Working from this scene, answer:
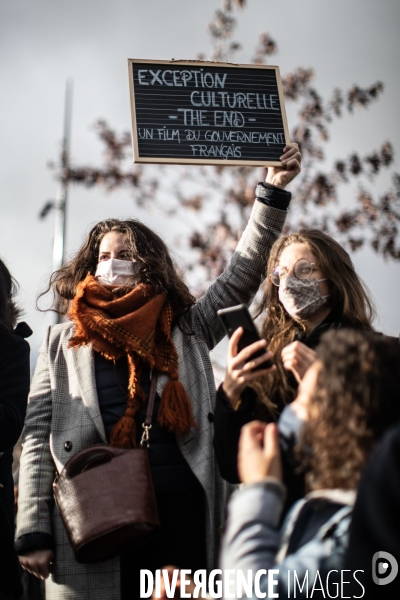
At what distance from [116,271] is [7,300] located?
0.80 metres

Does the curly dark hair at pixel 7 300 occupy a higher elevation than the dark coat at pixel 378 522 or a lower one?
higher

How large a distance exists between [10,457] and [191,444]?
41.8 inches

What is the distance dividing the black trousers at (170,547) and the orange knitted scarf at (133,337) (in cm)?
30

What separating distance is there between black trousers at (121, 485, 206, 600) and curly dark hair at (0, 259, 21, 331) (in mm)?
1406

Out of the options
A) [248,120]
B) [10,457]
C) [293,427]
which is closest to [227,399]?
[293,427]

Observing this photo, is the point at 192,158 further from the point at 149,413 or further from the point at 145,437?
the point at 145,437

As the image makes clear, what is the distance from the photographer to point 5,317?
13.8ft

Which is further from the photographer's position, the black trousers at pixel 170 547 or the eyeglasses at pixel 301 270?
the eyeglasses at pixel 301 270

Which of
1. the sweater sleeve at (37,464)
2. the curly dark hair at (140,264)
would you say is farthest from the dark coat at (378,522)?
the curly dark hair at (140,264)

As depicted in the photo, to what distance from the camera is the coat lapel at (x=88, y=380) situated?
3398mm

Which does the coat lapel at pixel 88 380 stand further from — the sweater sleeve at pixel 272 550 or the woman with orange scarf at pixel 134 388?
the sweater sleeve at pixel 272 550

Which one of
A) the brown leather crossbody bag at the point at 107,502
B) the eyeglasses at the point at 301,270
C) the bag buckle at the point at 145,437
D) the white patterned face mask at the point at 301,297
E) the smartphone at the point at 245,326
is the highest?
the eyeglasses at the point at 301,270

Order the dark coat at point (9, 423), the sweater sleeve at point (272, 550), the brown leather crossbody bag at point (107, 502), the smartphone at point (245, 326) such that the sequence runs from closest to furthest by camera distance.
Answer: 1. the sweater sleeve at point (272, 550)
2. the smartphone at point (245, 326)
3. the brown leather crossbody bag at point (107, 502)
4. the dark coat at point (9, 423)

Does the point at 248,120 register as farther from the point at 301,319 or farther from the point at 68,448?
the point at 68,448
